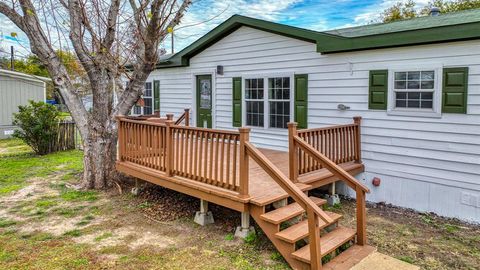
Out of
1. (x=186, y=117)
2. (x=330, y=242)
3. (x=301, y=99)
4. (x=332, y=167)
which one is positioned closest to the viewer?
(x=330, y=242)

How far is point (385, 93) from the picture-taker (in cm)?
585

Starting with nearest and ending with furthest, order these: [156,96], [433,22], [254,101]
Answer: [433,22] < [254,101] < [156,96]

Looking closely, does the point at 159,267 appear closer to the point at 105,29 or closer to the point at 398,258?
the point at 398,258

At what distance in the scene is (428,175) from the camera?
557cm

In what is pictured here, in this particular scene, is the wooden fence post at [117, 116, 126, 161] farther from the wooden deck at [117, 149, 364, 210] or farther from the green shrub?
the green shrub

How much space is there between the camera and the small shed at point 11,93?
46.3 feet

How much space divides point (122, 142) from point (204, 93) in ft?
10.9

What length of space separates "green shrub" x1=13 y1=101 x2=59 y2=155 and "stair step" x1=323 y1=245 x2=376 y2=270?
31.9 feet

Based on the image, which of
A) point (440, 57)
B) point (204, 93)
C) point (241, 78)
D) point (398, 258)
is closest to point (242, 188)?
point (398, 258)

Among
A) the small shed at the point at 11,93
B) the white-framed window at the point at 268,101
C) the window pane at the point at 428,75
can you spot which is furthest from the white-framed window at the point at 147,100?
the window pane at the point at 428,75

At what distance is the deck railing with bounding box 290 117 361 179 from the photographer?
206 inches

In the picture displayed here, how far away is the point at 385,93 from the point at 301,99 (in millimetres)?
1672

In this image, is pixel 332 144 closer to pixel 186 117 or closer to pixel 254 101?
pixel 254 101

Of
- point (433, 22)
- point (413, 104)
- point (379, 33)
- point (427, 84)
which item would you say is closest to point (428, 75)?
point (427, 84)
